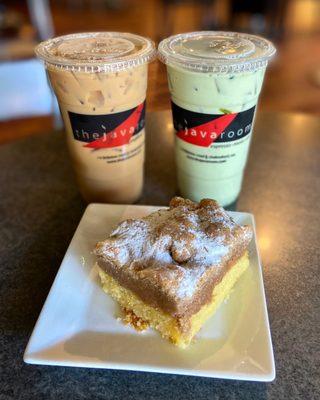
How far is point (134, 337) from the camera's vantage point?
61cm

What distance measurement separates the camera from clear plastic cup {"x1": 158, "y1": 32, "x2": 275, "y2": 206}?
0.70 metres

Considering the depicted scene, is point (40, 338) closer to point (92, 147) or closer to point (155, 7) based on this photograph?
point (92, 147)

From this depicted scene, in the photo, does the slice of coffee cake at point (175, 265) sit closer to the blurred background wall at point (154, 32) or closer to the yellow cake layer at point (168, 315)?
the yellow cake layer at point (168, 315)

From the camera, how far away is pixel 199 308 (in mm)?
622

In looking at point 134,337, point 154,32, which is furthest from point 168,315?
point 154,32

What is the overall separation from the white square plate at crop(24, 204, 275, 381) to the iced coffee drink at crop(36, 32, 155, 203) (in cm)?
22

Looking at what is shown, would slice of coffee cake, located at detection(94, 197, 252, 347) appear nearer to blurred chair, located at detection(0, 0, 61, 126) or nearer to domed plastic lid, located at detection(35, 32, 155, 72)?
domed plastic lid, located at detection(35, 32, 155, 72)

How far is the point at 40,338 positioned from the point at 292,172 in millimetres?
793

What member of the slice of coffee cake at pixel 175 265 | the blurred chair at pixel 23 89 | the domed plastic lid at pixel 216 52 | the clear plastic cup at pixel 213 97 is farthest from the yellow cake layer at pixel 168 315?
the blurred chair at pixel 23 89

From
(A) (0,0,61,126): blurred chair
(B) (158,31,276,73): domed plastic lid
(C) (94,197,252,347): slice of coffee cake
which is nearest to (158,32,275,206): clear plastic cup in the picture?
(B) (158,31,276,73): domed plastic lid

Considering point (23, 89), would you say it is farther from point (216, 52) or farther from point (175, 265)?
point (175, 265)

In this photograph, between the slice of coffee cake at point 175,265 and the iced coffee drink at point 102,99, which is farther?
the iced coffee drink at point 102,99

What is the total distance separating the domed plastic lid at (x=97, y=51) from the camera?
0.70 metres

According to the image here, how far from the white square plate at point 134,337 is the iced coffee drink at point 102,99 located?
22 cm
